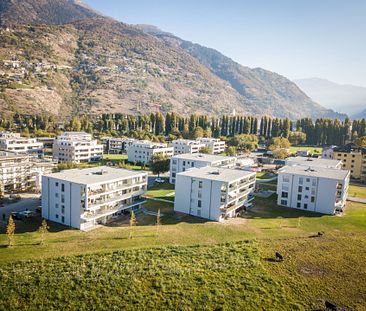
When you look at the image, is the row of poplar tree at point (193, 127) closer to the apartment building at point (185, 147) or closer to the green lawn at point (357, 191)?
the apartment building at point (185, 147)

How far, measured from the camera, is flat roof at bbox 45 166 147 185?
51.2 metres

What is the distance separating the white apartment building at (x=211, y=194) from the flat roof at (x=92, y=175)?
9.06 m

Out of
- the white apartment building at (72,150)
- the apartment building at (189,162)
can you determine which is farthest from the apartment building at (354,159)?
the white apartment building at (72,150)

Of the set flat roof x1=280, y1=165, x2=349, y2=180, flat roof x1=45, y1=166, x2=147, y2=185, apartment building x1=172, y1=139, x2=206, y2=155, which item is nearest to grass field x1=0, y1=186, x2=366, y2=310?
flat roof x1=45, y1=166, x2=147, y2=185

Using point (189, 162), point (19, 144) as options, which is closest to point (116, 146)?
point (19, 144)

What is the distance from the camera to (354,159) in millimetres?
104438

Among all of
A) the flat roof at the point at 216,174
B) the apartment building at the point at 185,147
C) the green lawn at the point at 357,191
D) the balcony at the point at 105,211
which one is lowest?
the green lawn at the point at 357,191

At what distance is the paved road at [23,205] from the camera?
5497 centimetres

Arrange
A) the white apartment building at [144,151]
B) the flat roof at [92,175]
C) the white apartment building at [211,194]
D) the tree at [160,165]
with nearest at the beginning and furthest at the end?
1. the flat roof at [92,175]
2. the white apartment building at [211,194]
3. the tree at [160,165]
4. the white apartment building at [144,151]

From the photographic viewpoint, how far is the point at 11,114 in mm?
166500

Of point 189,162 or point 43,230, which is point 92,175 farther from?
point 189,162

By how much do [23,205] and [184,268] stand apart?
3488 centimetres

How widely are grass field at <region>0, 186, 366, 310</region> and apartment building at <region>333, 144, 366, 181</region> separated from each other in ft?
184

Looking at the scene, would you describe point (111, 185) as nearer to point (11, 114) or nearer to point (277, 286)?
point (277, 286)
